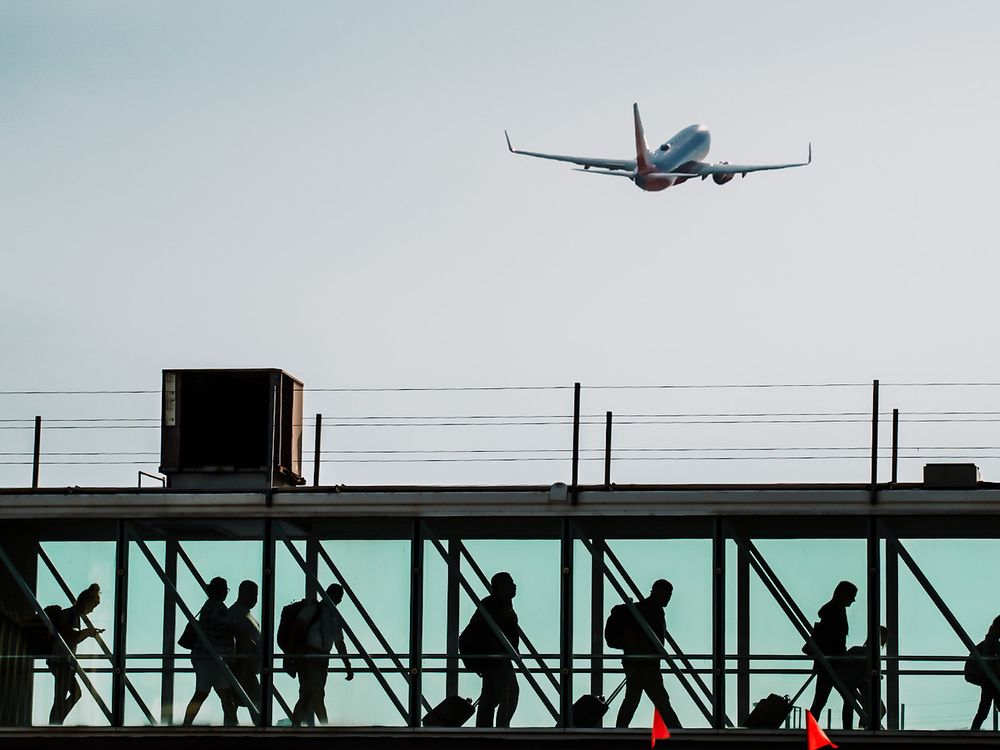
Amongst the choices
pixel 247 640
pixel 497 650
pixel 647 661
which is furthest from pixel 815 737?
pixel 247 640

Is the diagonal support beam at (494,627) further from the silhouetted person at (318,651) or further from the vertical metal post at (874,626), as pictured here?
the vertical metal post at (874,626)

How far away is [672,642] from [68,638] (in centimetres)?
654

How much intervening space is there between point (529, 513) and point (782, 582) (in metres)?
2.75

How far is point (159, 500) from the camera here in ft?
70.8

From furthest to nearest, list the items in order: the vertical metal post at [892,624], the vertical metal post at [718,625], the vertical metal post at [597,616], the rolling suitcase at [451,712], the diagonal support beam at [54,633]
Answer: the diagonal support beam at [54,633] → the rolling suitcase at [451,712] → the vertical metal post at [597,616] → the vertical metal post at [718,625] → the vertical metal post at [892,624]

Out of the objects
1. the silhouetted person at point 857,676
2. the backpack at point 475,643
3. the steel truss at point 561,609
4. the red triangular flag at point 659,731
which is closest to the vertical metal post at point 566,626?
the steel truss at point 561,609

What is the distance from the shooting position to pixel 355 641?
21219 mm

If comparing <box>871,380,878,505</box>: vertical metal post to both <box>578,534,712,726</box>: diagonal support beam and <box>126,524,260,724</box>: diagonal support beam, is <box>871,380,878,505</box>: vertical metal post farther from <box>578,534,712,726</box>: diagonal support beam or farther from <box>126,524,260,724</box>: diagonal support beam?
<box>126,524,260,724</box>: diagonal support beam

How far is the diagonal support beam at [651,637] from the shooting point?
20.6 meters

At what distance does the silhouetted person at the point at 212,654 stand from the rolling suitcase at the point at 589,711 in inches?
144

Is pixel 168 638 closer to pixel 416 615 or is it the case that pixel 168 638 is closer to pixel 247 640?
pixel 247 640

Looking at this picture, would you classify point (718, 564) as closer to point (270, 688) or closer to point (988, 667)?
point (988, 667)

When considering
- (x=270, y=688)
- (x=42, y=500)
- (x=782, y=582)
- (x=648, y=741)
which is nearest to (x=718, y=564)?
(x=782, y=582)

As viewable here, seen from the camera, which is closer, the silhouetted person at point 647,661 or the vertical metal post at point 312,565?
the silhouetted person at point 647,661
